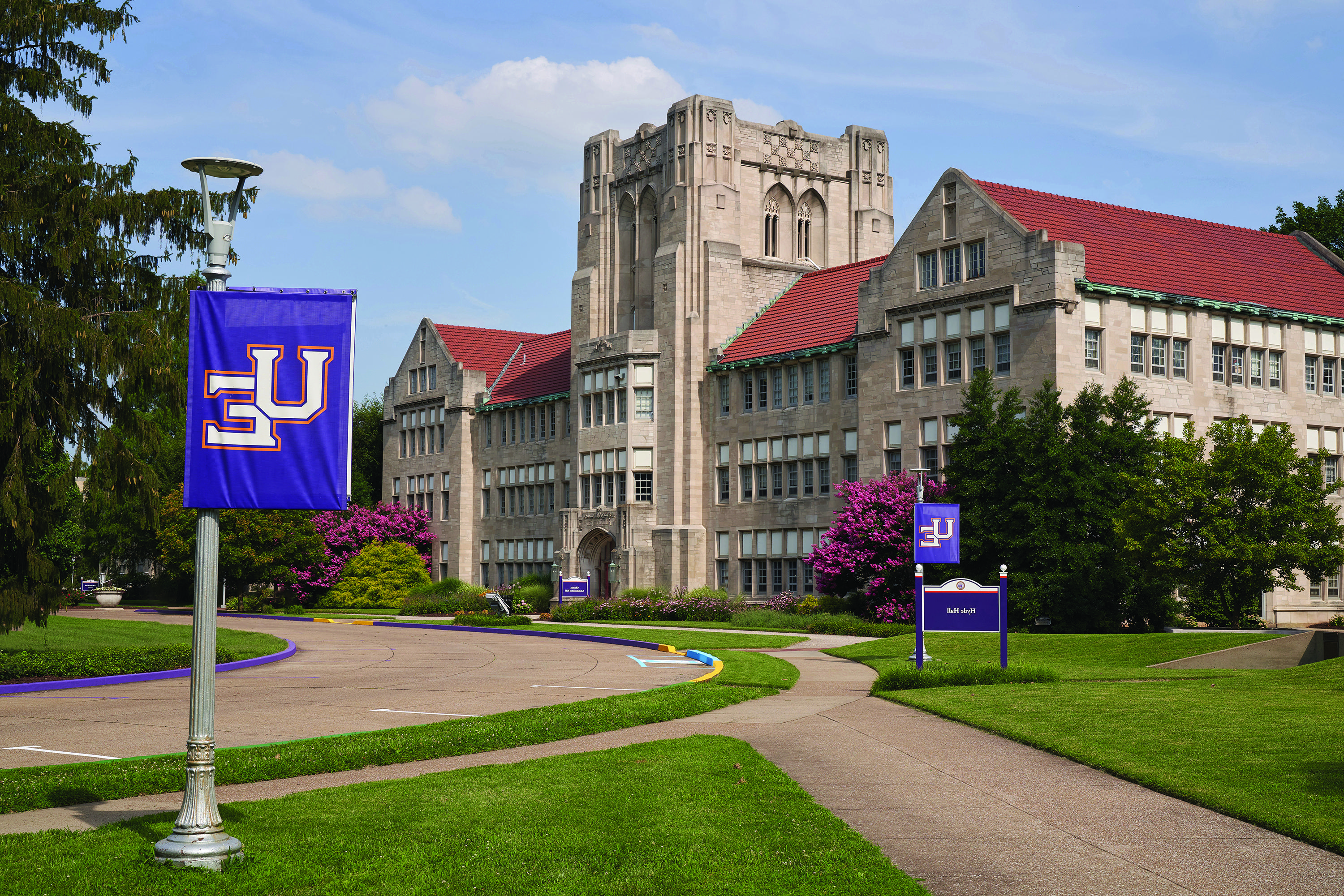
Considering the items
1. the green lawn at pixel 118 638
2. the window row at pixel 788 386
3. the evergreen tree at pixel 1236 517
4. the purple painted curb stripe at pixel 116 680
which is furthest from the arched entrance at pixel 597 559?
the purple painted curb stripe at pixel 116 680

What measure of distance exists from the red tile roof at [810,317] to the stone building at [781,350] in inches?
6.4

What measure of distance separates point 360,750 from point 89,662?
1299cm

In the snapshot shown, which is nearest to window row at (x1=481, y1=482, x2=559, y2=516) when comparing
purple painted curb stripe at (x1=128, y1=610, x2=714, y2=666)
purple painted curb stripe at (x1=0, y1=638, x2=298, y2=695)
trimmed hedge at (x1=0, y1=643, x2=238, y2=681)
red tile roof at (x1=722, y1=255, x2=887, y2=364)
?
red tile roof at (x1=722, y1=255, x2=887, y2=364)

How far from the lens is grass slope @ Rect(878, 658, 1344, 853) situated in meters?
11.6

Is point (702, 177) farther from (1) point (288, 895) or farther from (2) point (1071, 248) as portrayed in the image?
(1) point (288, 895)

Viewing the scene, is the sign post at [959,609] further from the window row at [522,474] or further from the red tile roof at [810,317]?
the window row at [522,474]

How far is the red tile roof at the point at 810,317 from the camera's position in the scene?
185 feet

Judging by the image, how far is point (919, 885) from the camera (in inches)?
344

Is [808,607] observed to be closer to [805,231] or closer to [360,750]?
[805,231]

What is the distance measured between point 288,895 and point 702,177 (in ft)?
186

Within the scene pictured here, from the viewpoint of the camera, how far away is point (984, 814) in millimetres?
11391

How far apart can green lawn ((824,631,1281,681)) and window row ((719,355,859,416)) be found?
18547 mm

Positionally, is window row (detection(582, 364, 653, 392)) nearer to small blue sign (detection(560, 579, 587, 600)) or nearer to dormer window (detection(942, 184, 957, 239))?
small blue sign (detection(560, 579, 587, 600))

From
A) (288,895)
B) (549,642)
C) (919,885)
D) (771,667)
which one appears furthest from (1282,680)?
(549,642)
